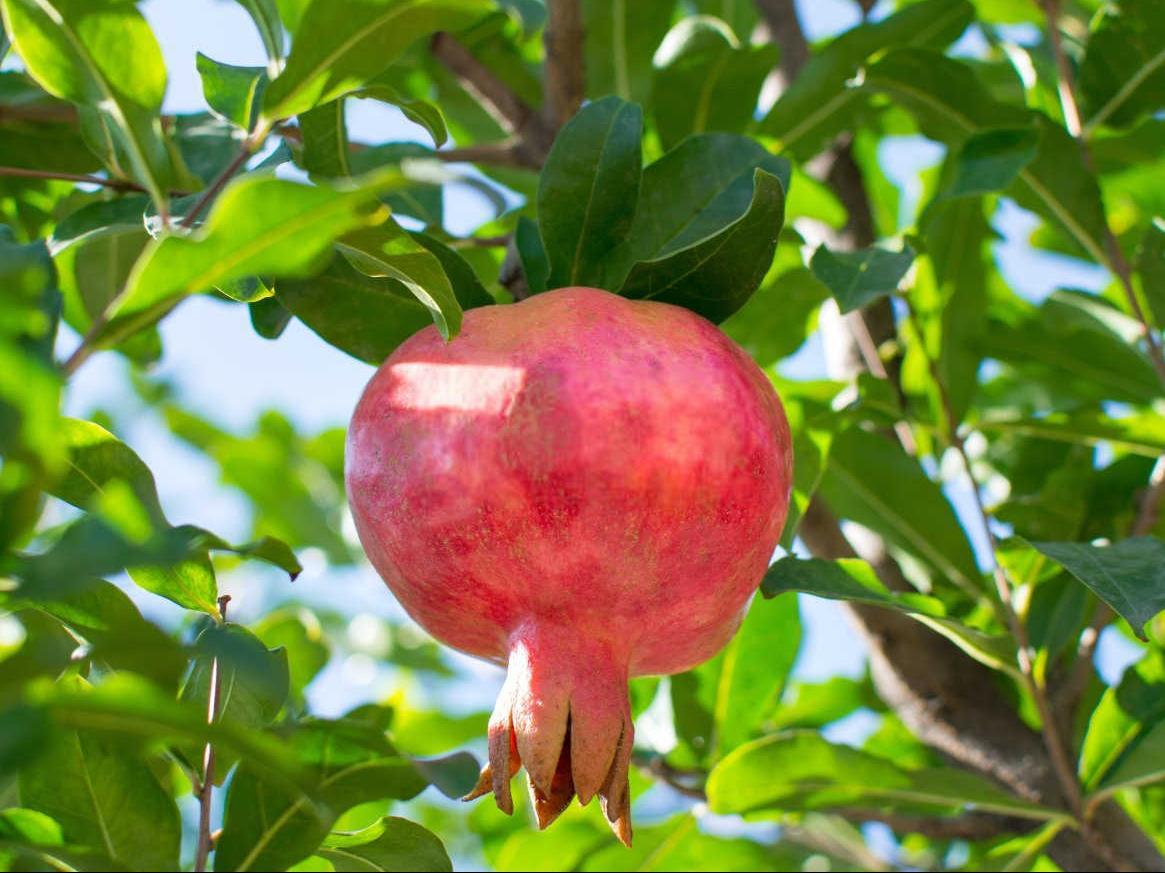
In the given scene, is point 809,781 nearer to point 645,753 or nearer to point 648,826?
point 648,826

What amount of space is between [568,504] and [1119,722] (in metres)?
0.89

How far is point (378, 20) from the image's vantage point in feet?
3.24

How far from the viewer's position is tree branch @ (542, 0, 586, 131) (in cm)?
163

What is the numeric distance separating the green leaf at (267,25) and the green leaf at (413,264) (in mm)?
301

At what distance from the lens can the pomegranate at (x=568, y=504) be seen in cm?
86

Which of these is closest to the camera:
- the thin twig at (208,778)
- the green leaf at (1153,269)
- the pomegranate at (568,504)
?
the pomegranate at (568,504)

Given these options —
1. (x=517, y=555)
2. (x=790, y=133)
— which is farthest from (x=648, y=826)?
(x=790, y=133)

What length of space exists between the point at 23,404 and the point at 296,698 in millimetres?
1206

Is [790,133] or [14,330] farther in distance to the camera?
[790,133]

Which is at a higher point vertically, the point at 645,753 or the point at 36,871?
the point at 36,871

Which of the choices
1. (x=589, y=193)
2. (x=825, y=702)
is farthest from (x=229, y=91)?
(x=825, y=702)

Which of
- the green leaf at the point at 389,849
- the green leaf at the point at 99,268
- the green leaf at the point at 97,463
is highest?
the green leaf at the point at 97,463

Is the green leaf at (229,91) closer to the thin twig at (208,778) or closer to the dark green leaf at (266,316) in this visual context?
the dark green leaf at (266,316)

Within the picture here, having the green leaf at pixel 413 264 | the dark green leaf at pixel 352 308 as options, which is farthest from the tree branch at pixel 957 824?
the green leaf at pixel 413 264
